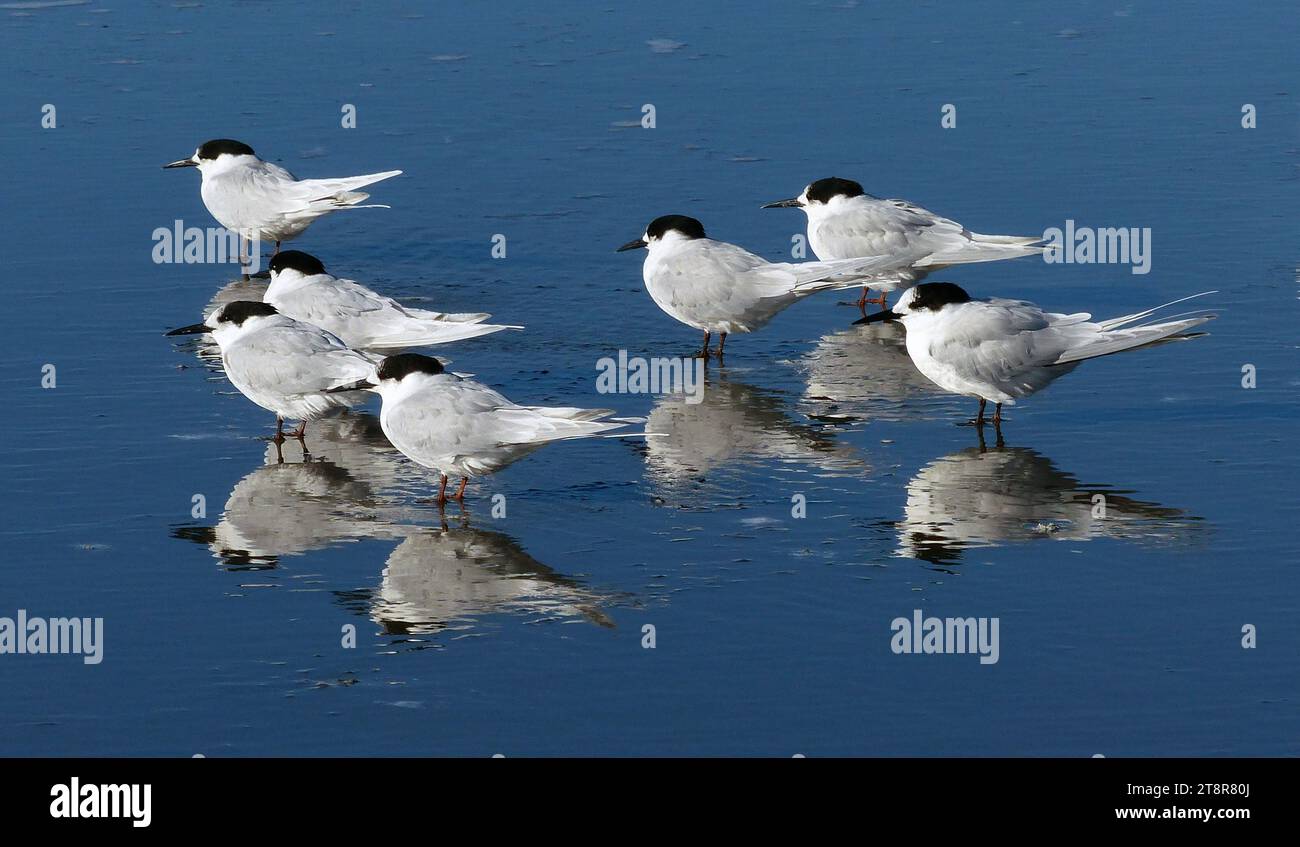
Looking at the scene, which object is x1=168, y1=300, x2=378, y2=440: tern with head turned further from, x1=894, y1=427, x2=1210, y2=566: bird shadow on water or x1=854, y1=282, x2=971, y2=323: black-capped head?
x1=894, y1=427, x2=1210, y2=566: bird shadow on water

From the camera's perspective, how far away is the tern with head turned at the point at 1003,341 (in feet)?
32.4

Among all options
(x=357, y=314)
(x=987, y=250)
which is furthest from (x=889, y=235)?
(x=357, y=314)

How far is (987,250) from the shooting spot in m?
12.3

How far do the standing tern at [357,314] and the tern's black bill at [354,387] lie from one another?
1.02 meters

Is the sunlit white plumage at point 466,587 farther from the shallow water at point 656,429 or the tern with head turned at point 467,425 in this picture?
the tern with head turned at point 467,425

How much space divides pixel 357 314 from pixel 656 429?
2.06 meters

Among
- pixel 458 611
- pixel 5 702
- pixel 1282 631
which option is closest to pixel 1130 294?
pixel 1282 631

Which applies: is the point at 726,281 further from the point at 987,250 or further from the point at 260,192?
the point at 260,192

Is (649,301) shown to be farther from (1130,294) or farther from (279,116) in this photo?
(279,116)

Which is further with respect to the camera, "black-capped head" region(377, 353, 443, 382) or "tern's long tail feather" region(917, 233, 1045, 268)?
"tern's long tail feather" region(917, 233, 1045, 268)

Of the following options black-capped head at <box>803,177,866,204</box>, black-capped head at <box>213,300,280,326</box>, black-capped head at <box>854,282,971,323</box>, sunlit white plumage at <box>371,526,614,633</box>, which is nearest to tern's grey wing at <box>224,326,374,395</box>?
black-capped head at <box>213,300,280,326</box>

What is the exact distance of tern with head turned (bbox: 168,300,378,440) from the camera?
982 cm

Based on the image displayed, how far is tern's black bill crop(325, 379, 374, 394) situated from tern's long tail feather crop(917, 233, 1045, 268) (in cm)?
451

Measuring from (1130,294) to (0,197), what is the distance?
27.0 feet
